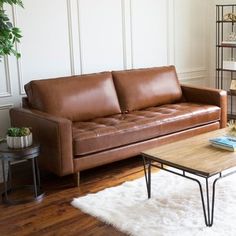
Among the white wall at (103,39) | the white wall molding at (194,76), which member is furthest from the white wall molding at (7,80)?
the white wall molding at (194,76)

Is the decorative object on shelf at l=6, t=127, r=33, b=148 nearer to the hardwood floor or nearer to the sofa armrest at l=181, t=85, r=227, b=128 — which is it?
the hardwood floor

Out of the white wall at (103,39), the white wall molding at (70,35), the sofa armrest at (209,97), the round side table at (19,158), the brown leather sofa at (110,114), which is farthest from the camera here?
the sofa armrest at (209,97)

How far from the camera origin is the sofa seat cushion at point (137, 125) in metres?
3.38

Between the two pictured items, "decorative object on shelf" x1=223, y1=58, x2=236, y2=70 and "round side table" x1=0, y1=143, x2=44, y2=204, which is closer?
"round side table" x1=0, y1=143, x2=44, y2=204

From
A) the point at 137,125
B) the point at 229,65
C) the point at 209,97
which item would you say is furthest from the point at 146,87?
the point at 229,65

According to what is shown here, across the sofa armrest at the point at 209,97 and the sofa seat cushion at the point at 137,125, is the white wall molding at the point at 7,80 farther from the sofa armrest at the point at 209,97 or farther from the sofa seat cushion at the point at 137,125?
the sofa armrest at the point at 209,97

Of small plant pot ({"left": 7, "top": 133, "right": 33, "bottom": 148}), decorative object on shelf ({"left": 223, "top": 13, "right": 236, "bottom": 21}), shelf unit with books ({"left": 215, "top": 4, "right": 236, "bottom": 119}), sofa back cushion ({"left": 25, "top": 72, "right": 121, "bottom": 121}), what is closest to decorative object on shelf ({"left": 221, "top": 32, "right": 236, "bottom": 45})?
shelf unit with books ({"left": 215, "top": 4, "right": 236, "bottom": 119})

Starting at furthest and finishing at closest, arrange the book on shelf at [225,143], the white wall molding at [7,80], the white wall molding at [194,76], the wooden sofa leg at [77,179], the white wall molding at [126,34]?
the white wall molding at [194,76] → the white wall molding at [126,34] → the white wall molding at [7,80] → the wooden sofa leg at [77,179] → the book on shelf at [225,143]

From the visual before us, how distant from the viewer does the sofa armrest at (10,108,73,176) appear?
320cm

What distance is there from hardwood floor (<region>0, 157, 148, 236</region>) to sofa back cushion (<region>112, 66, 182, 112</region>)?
65cm

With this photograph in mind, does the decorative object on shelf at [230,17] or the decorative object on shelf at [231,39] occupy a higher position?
the decorative object on shelf at [230,17]

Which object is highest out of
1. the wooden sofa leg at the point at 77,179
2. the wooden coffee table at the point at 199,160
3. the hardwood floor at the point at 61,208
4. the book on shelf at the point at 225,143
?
the book on shelf at the point at 225,143

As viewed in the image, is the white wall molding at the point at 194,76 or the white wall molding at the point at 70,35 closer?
the white wall molding at the point at 70,35

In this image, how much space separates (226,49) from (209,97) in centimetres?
137
